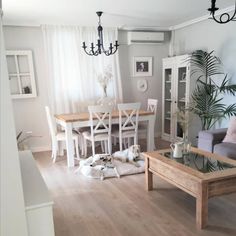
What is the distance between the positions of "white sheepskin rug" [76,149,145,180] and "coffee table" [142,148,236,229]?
0.73 metres

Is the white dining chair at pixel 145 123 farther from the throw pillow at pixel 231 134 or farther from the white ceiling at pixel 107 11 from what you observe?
the white ceiling at pixel 107 11

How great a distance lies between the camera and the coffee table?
221 centimetres

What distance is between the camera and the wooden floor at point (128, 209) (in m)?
2.25

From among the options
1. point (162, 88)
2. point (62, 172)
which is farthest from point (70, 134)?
point (162, 88)

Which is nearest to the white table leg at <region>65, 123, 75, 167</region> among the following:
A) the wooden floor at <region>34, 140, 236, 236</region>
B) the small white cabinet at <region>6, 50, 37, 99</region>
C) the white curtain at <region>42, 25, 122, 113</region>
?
the wooden floor at <region>34, 140, 236, 236</region>

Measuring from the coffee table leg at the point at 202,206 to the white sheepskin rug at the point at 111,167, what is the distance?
1.47m

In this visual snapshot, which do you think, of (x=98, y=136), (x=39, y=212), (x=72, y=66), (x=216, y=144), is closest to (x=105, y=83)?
(x=72, y=66)

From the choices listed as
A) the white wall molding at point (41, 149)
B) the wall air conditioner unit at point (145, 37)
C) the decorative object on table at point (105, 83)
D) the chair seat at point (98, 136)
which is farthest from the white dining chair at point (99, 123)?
the wall air conditioner unit at point (145, 37)

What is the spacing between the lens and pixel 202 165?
255 centimetres

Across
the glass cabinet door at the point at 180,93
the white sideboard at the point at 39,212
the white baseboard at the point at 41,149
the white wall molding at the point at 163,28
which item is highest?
the white wall molding at the point at 163,28

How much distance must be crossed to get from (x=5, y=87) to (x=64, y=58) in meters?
3.82

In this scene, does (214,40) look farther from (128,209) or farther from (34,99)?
(34,99)

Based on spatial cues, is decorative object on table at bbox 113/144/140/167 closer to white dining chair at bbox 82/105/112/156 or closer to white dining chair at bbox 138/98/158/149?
white dining chair at bbox 82/105/112/156

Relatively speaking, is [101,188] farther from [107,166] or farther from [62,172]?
[62,172]
